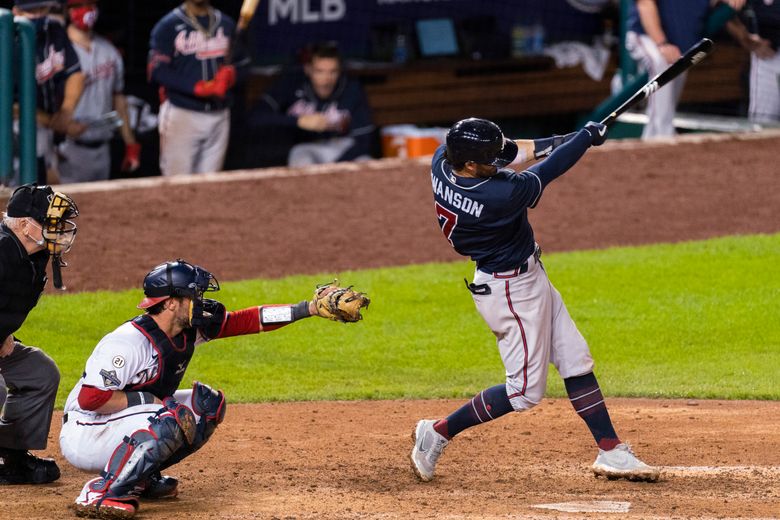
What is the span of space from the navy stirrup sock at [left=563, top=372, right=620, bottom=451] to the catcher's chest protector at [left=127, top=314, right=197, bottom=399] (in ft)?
5.27

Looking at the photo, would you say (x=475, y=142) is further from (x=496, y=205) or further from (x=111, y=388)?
(x=111, y=388)

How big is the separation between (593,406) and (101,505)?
2.07 meters

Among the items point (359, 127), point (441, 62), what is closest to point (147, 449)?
point (359, 127)

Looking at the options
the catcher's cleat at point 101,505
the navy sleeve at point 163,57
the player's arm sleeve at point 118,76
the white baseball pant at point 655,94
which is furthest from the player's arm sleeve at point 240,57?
the catcher's cleat at point 101,505

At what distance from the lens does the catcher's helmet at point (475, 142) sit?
225 inches

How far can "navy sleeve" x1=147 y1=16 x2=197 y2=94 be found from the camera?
1240 cm

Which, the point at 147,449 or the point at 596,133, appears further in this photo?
the point at 596,133

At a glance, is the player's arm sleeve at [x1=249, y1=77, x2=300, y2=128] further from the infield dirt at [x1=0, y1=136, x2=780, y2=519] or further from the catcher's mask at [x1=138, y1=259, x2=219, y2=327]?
the catcher's mask at [x1=138, y1=259, x2=219, y2=327]

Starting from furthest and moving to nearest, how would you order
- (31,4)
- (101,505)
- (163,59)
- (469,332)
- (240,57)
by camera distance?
(240,57), (163,59), (31,4), (469,332), (101,505)

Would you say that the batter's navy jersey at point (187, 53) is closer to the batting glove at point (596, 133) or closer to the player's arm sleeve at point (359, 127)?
the player's arm sleeve at point (359, 127)

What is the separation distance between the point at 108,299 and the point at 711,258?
4.57m

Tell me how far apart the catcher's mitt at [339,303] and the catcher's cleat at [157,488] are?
0.94 m

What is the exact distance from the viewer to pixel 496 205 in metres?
5.71

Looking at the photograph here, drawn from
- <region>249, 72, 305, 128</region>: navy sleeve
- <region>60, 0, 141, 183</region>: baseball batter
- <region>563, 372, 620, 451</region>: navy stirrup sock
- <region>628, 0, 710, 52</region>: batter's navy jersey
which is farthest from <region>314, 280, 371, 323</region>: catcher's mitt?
<region>628, 0, 710, 52</region>: batter's navy jersey
